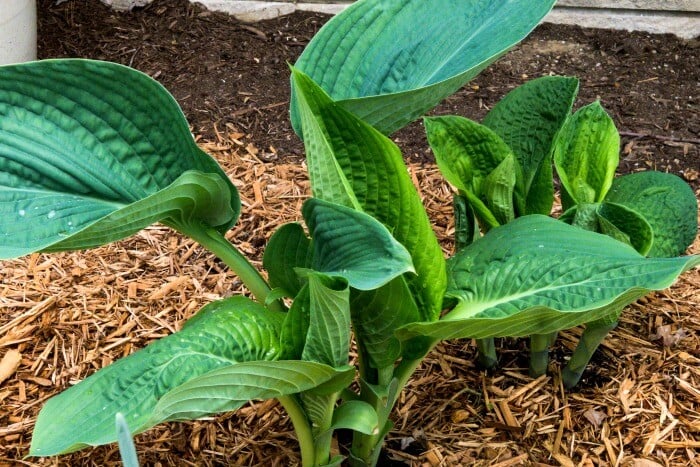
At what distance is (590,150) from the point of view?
1.56 m

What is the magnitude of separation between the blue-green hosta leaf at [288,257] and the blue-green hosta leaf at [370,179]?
0.47 feet

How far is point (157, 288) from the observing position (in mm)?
1905

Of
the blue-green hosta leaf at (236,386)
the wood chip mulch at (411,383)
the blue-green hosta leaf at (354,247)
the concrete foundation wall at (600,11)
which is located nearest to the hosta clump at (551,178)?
the wood chip mulch at (411,383)

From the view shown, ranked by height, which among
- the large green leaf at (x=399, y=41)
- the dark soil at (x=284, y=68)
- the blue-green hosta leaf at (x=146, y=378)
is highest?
the large green leaf at (x=399, y=41)

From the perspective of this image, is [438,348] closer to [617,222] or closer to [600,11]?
[617,222]

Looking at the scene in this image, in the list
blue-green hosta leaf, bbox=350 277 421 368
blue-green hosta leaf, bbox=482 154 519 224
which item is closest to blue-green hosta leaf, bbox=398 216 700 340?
blue-green hosta leaf, bbox=350 277 421 368

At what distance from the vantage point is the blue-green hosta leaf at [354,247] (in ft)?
3.12

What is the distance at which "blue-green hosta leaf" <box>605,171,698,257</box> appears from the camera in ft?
4.83

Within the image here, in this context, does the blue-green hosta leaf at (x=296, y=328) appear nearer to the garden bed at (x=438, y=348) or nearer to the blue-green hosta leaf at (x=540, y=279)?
the blue-green hosta leaf at (x=540, y=279)

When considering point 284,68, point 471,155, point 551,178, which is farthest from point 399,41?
point 284,68

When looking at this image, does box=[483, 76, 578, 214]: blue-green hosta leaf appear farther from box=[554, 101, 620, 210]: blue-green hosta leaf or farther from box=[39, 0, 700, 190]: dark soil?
box=[39, 0, 700, 190]: dark soil

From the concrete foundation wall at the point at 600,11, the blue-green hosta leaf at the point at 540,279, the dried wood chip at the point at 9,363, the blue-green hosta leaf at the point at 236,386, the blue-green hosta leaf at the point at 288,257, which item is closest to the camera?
the blue-green hosta leaf at the point at 236,386

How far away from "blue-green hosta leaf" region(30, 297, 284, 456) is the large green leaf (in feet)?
1.19

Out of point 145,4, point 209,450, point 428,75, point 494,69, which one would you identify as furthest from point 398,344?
point 145,4
